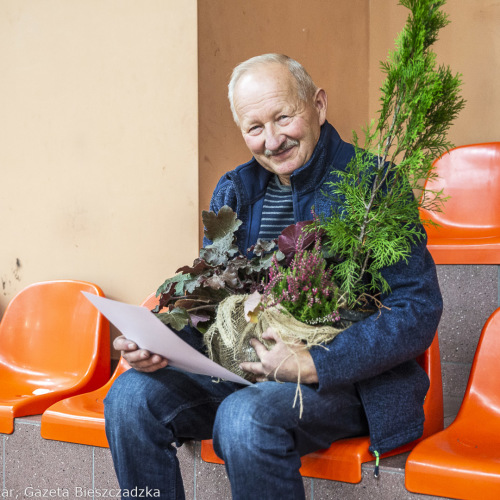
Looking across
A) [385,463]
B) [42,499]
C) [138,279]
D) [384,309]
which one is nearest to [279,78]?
[384,309]

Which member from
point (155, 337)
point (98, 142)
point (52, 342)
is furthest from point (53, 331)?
point (155, 337)

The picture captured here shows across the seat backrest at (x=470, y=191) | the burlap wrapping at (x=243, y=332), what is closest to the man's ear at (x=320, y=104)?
the burlap wrapping at (x=243, y=332)

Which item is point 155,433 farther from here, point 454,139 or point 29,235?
point 454,139

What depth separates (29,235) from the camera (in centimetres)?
291

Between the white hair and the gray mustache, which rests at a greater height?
the white hair

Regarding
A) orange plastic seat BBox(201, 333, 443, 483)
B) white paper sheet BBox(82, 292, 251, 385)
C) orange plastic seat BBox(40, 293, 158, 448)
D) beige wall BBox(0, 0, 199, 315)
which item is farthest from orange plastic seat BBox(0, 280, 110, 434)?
orange plastic seat BBox(201, 333, 443, 483)

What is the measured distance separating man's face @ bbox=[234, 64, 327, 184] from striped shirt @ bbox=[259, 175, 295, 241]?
0.33ft

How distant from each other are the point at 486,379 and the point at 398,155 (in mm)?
680

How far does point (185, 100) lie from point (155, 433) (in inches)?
53.0

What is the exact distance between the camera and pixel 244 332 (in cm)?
143

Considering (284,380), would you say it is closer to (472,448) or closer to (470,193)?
(472,448)

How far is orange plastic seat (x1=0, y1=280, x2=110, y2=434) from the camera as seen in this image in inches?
102

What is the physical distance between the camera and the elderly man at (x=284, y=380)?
4.31ft

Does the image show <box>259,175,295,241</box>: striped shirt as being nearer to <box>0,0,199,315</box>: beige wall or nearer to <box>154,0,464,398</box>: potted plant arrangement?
<box>154,0,464,398</box>: potted plant arrangement
